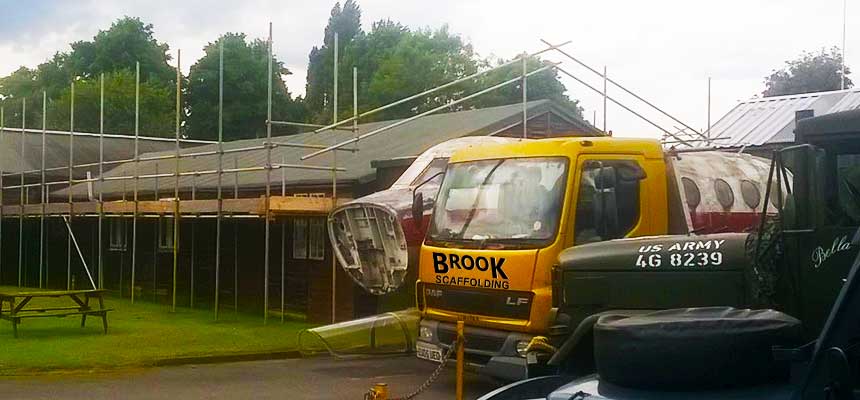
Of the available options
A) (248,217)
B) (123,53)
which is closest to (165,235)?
(248,217)

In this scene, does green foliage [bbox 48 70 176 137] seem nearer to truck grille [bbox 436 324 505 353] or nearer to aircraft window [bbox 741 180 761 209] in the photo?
aircraft window [bbox 741 180 761 209]

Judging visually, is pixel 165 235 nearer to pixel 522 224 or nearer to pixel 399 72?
pixel 522 224

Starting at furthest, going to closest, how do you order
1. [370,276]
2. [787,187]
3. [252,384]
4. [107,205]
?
[107,205] < [370,276] < [252,384] < [787,187]

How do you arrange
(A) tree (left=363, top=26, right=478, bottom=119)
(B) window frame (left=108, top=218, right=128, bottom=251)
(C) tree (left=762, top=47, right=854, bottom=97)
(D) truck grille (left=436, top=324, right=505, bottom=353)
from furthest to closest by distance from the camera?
(A) tree (left=363, top=26, right=478, bottom=119), (C) tree (left=762, top=47, right=854, bottom=97), (B) window frame (left=108, top=218, right=128, bottom=251), (D) truck grille (left=436, top=324, right=505, bottom=353)

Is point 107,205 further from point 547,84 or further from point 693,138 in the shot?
point 547,84

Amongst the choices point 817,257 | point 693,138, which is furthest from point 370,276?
point 817,257

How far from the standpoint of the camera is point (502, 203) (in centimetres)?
1222

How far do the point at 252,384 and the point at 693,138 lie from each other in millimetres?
10287

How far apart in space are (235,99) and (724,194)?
5849cm

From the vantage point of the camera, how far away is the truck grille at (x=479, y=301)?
11.6 meters

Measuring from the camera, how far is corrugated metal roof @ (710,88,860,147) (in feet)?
75.8

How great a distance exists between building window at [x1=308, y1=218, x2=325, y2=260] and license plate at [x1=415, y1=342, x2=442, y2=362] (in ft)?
31.7

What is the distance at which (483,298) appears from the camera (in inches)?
476

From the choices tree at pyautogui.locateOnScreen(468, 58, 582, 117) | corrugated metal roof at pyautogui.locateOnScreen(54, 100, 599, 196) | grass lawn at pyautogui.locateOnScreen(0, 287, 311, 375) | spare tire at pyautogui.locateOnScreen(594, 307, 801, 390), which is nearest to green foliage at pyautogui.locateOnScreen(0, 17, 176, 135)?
tree at pyautogui.locateOnScreen(468, 58, 582, 117)
